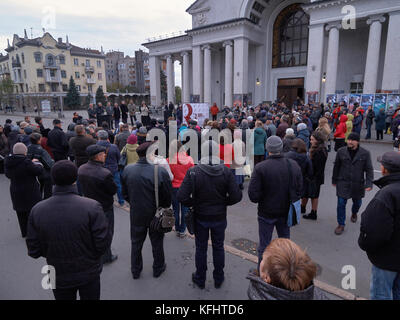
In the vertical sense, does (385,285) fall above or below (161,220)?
below

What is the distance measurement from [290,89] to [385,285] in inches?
1110

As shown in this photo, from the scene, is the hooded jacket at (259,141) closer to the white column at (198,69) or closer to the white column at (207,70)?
the white column at (207,70)

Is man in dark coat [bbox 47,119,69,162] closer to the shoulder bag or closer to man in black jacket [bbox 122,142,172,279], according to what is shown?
man in black jacket [bbox 122,142,172,279]

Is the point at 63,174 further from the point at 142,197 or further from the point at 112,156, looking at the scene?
the point at 112,156

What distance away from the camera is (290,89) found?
28125mm

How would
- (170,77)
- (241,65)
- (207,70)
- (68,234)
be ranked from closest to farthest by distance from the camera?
(68,234)
(241,65)
(207,70)
(170,77)

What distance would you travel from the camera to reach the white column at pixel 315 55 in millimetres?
21422

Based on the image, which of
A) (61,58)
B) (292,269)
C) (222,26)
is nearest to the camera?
(292,269)

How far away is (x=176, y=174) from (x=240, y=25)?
25078mm

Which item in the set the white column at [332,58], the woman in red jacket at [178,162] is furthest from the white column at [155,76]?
the woman in red jacket at [178,162]

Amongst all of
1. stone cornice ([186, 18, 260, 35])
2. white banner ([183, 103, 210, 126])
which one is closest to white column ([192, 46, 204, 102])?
stone cornice ([186, 18, 260, 35])

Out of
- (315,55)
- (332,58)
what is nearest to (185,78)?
(315,55)

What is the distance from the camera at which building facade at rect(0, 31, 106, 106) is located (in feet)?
188

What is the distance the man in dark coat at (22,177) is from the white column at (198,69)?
1060 inches
